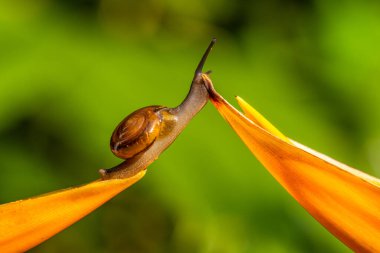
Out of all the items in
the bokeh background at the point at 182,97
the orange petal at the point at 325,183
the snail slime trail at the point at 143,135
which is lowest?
the orange petal at the point at 325,183

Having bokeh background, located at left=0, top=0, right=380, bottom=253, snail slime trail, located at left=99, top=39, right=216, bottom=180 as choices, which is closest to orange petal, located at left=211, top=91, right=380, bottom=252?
snail slime trail, located at left=99, top=39, right=216, bottom=180

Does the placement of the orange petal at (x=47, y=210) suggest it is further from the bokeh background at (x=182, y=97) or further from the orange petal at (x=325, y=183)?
the bokeh background at (x=182, y=97)

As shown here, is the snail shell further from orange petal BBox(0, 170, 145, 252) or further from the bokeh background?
the bokeh background

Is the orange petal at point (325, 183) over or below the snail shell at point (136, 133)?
below

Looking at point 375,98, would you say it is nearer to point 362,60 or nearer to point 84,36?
point 362,60

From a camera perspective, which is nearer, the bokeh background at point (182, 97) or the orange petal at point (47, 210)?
the orange petal at point (47, 210)

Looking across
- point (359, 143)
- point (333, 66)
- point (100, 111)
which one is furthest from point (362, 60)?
point (100, 111)

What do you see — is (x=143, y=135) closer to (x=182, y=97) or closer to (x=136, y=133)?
(x=136, y=133)

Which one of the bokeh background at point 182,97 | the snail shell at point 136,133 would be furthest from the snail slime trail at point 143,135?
the bokeh background at point 182,97
